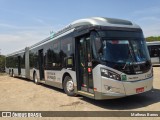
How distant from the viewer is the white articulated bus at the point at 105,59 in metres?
7.80

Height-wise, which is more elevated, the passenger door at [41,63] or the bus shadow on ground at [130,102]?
the passenger door at [41,63]

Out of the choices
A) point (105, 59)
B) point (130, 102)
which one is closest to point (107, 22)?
point (105, 59)

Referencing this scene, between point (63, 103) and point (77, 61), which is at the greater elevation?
point (77, 61)

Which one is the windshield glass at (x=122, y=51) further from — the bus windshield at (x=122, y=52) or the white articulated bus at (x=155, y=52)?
the white articulated bus at (x=155, y=52)

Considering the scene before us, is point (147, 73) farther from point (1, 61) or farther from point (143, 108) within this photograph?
point (1, 61)

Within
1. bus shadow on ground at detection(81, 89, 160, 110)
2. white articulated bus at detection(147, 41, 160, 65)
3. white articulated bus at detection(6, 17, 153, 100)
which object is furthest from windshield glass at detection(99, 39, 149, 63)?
white articulated bus at detection(147, 41, 160, 65)

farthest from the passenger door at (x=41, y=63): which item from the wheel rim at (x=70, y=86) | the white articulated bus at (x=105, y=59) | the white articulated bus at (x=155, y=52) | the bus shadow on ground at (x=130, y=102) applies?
the white articulated bus at (x=155, y=52)

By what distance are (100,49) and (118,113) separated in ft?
6.97

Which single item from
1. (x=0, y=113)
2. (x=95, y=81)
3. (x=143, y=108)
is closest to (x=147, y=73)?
(x=143, y=108)

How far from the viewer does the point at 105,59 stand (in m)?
7.82

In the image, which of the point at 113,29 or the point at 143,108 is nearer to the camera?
the point at 143,108

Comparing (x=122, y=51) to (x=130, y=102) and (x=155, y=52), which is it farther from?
(x=155, y=52)

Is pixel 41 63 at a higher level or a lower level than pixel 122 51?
lower

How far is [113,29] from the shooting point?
27.4 feet
